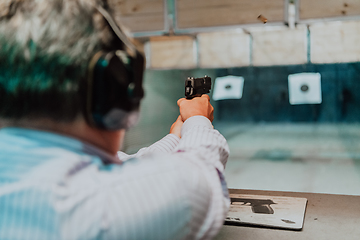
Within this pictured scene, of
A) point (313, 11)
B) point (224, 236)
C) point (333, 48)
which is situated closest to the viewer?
point (224, 236)

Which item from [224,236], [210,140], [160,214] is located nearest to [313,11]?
[224,236]

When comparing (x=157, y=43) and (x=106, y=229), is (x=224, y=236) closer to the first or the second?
A: (x=106, y=229)

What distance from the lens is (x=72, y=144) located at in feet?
1.34

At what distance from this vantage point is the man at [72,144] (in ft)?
1.18

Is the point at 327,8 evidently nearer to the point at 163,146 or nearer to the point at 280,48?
the point at 280,48

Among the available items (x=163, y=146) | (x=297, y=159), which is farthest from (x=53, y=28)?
(x=297, y=159)

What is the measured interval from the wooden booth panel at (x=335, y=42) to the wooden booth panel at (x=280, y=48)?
269 mm

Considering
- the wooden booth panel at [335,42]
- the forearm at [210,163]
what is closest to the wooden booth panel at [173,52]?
the wooden booth panel at [335,42]

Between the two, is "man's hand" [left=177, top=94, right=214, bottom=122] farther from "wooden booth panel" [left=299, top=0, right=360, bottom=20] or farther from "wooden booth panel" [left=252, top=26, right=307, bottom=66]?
"wooden booth panel" [left=252, top=26, right=307, bottom=66]

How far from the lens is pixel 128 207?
0.38 metres

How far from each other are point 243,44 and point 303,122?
3379 mm

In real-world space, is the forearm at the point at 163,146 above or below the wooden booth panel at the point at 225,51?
below

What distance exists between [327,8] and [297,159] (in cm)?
168

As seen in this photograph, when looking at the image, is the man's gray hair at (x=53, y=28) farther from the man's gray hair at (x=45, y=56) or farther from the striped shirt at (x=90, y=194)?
the striped shirt at (x=90, y=194)
